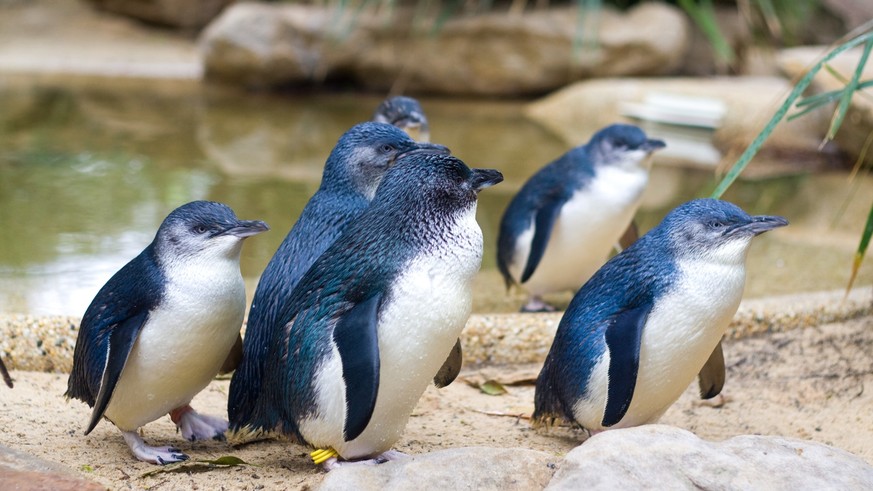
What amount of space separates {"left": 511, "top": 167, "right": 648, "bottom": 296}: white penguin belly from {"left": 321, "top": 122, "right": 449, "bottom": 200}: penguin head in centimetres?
170

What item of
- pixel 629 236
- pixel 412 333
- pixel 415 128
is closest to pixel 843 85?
pixel 629 236

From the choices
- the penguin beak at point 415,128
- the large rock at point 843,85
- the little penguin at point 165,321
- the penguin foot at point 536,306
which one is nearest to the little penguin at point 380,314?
the little penguin at point 165,321

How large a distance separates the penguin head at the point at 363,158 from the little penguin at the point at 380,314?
0.38m

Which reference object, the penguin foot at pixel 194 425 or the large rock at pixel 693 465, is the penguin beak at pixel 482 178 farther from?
the penguin foot at pixel 194 425

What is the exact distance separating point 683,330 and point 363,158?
1.08 meters

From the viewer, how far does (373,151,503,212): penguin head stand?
9.04 ft

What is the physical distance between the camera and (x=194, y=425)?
10.6 ft

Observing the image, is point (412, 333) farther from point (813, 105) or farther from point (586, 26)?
point (586, 26)

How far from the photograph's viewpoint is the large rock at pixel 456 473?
2.51 m

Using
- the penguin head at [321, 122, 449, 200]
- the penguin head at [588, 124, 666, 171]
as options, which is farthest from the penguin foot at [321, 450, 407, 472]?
the penguin head at [588, 124, 666, 171]

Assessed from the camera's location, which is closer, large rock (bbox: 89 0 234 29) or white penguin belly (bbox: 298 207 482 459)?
white penguin belly (bbox: 298 207 482 459)

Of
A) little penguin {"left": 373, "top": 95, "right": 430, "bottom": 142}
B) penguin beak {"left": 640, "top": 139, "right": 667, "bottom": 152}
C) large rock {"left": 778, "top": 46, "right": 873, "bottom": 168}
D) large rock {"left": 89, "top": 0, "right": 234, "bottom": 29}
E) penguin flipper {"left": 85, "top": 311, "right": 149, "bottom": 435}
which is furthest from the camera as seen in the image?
large rock {"left": 89, "top": 0, "right": 234, "bottom": 29}

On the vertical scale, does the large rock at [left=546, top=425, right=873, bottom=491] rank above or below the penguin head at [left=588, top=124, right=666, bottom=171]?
below

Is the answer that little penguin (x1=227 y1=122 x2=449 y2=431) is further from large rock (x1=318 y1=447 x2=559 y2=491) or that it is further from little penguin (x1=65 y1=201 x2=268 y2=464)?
large rock (x1=318 y1=447 x2=559 y2=491)
